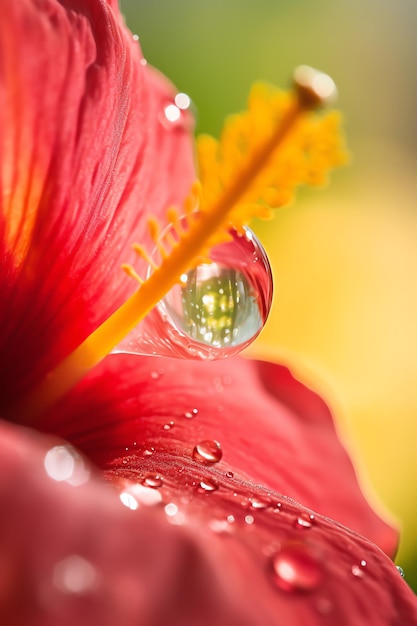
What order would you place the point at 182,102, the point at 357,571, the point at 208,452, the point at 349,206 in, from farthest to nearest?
1. the point at 349,206
2. the point at 182,102
3. the point at 208,452
4. the point at 357,571

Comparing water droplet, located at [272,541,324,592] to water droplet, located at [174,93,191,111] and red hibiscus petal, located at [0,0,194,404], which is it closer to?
red hibiscus petal, located at [0,0,194,404]

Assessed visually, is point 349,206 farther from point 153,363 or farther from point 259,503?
point 259,503

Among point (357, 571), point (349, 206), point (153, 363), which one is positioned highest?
point (357, 571)

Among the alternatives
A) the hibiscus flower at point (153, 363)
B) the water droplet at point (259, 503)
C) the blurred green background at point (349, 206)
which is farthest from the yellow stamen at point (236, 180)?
the blurred green background at point (349, 206)

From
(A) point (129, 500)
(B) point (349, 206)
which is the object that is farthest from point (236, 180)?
(B) point (349, 206)

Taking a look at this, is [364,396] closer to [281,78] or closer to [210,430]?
[281,78]

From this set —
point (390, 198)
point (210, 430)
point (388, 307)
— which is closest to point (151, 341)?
point (210, 430)
